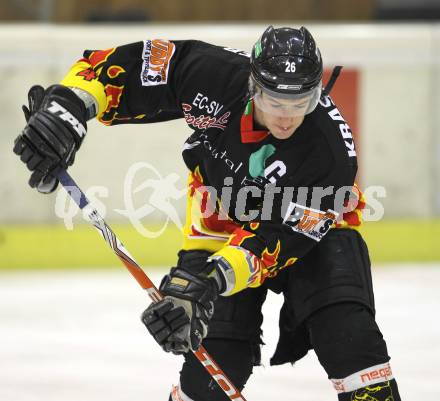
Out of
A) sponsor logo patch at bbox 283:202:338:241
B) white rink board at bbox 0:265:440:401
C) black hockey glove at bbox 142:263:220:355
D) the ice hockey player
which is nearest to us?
black hockey glove at bbox 142:263:220:355

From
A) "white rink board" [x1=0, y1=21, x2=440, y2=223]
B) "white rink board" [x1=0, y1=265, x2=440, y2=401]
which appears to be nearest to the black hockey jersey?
"white rink board" [x1=0, y1=265, x2=440, y2=401]

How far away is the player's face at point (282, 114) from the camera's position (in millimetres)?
2521

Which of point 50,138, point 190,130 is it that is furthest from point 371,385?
point 190,130

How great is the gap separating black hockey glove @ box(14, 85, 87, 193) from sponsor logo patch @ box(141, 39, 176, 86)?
30 cm

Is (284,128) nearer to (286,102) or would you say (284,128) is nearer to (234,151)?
(286,102)

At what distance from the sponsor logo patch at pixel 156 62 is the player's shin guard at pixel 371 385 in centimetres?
97

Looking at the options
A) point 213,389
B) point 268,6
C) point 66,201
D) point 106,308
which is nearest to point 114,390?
point 213,389

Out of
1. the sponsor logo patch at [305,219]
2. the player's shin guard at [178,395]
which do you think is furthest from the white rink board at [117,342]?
the sponsor logo patch at [305,219]

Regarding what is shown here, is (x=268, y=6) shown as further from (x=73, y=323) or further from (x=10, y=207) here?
(x=73, y=323)

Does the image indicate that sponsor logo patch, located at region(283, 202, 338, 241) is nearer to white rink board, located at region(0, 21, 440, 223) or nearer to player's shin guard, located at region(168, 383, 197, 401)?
player's shin guard, located at region(168, 383, 197, 401)

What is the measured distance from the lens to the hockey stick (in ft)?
8.43

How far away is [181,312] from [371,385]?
21.6 inches

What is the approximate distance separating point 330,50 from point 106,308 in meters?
2.18

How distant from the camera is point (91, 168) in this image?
5.87 meters
